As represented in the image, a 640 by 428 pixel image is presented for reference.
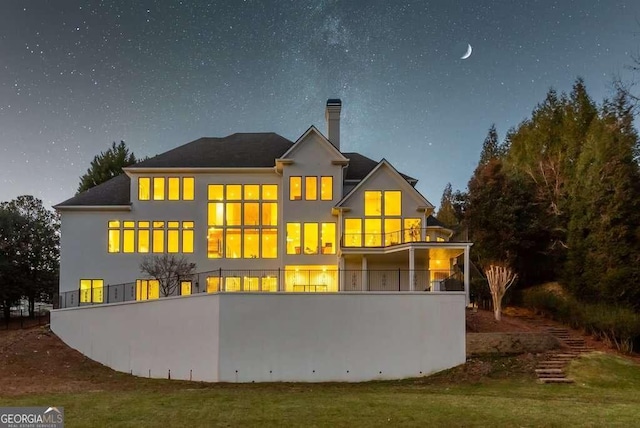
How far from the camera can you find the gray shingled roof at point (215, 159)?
28.4m

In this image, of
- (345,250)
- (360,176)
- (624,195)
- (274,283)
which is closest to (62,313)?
(274,283)

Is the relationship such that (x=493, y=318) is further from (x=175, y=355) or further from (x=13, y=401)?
(x=13, y=401)

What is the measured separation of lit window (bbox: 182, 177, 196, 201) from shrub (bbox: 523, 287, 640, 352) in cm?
2182

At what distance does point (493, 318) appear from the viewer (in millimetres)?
26016

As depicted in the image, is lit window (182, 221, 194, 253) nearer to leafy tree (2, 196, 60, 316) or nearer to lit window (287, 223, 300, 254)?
lit window (287, 223, 300, 254)

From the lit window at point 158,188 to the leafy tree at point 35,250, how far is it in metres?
16.0

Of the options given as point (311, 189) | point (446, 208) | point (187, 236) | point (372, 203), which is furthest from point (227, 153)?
point (446, 208)

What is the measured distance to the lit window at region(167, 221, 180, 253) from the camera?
27844 millimetres

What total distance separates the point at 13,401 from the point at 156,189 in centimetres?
1580

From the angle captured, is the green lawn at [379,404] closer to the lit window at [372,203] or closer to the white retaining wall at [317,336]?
the white retaining wall at [317,336]

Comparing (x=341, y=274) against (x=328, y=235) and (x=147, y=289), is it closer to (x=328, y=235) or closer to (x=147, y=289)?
(x=328, y=235)

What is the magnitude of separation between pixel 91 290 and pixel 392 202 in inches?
683

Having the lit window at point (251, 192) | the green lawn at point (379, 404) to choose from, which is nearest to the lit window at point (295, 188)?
the lit window at point (251, 192)

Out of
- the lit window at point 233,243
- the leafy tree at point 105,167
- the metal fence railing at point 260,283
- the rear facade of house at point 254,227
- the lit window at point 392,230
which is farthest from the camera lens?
the leafy tree at point 105,167
